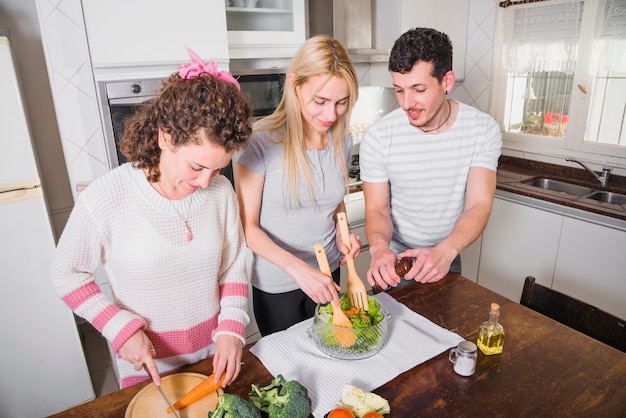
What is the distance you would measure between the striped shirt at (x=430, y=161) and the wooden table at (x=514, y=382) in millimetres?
468

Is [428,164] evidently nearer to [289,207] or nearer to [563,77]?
[289,207]

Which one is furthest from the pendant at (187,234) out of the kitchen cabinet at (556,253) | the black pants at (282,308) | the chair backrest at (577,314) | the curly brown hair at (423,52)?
the kitchen cabinet at (556,253)

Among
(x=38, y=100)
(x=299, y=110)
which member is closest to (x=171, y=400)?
(x=299, y=110)

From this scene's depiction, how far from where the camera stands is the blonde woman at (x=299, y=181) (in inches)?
47.2

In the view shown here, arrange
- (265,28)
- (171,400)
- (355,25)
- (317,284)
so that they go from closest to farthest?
(171,400) < (317,284) < (265,28) < (355,25)

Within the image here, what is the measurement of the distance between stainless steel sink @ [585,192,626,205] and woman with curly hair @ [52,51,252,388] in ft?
7.50

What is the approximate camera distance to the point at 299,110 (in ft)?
4.19

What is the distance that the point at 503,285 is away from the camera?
8.86 ft

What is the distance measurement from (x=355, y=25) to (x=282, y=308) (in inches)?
69.6

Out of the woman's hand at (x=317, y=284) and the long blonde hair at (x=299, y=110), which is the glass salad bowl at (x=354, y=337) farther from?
the long blonde hair at (x=299, y=110)

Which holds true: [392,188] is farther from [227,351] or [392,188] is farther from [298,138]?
[227,351]

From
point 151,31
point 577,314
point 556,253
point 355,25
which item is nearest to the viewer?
point 577,314

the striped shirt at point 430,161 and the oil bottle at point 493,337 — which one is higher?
the striped shirt at point 430,161

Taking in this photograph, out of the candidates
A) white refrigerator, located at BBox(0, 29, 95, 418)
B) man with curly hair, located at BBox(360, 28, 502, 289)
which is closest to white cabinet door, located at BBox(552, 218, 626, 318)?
man with curly hair, located at BBox(360, 28, 502, 289)
